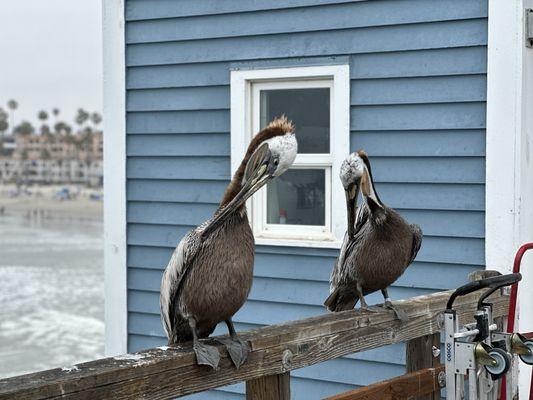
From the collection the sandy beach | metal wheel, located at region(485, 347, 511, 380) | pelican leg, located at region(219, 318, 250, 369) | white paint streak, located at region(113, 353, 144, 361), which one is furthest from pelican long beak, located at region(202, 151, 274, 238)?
the sandy beach

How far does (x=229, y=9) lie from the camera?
5.45m

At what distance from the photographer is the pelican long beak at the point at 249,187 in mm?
2701

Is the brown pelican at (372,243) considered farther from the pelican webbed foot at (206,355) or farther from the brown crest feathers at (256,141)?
the pelican webbed foot at (206,355)

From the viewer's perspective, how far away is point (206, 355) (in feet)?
8.67

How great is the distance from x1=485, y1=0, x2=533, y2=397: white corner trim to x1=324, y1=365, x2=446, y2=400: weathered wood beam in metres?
1.25

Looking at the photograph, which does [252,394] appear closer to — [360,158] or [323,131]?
[360,158]

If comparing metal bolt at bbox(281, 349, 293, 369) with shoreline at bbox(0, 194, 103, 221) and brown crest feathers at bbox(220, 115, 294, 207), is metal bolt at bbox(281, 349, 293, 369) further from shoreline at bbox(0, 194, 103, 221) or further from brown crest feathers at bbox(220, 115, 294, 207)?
shoreline at bbox(0, 194, 103, 221)

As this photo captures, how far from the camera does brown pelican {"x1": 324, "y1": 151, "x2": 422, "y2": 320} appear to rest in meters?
3.46

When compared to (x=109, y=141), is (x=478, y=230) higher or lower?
lower

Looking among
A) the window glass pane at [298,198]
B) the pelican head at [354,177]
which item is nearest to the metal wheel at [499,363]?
the pelican head at [354,177]

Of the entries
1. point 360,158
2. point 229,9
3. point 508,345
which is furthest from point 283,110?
point 508,345

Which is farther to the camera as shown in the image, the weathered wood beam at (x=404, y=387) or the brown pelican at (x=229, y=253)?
the weathered wood beam at (x=404, y=387)

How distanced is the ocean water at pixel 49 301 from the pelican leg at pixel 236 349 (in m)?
11.9

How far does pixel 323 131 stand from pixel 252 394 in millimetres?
2651
